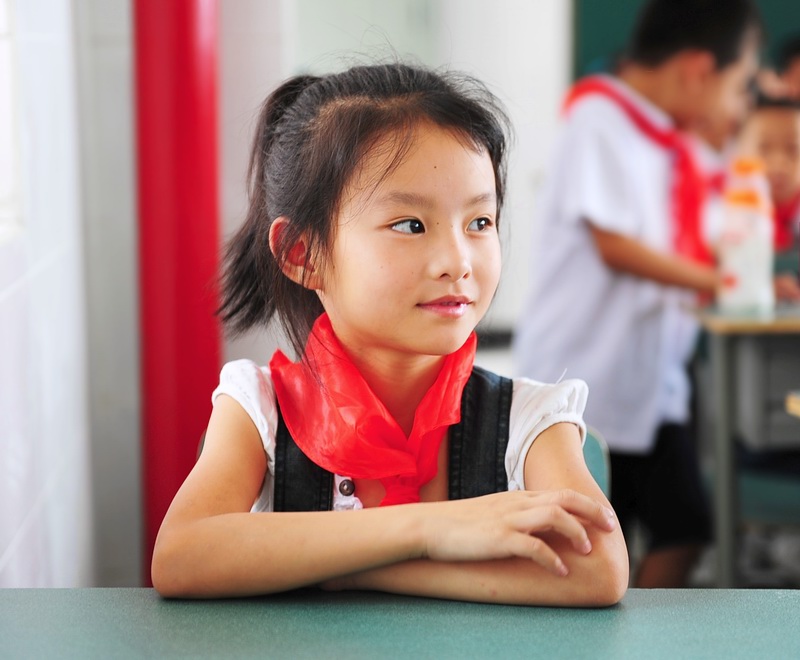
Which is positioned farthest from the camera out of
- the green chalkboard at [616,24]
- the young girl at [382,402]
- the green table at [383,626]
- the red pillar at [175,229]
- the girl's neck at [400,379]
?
the green chalkboard at [616,24]

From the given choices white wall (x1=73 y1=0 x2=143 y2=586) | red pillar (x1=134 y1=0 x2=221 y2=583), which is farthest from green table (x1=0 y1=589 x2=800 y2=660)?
white wall (x1=73 y1=0 x2=143 y2=586)

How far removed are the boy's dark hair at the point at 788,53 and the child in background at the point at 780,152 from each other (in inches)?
42.6

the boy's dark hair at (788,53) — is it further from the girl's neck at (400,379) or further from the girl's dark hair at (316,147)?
the girl's neck at (400,379)

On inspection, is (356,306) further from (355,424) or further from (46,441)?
(46,441)

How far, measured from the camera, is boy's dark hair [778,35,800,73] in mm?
3830

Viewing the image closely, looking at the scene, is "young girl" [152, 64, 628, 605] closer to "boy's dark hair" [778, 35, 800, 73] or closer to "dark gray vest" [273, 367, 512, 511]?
"dark gray vest" [273, 367, 512, 511]

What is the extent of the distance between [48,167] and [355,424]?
0.92 metres

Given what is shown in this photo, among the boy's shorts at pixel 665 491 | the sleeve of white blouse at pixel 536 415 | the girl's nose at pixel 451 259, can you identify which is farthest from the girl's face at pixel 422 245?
the boy's shorts at pixel 665 491

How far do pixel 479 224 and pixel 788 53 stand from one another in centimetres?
327

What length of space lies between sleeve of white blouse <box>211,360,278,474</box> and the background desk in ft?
4.79

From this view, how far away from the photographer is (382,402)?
3.41 feet

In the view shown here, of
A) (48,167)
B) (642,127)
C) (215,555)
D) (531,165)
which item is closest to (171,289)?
(48,167)

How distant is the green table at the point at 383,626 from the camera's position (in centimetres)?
73

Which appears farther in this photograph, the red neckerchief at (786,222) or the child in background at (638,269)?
the red neckerchief at (786,222)
